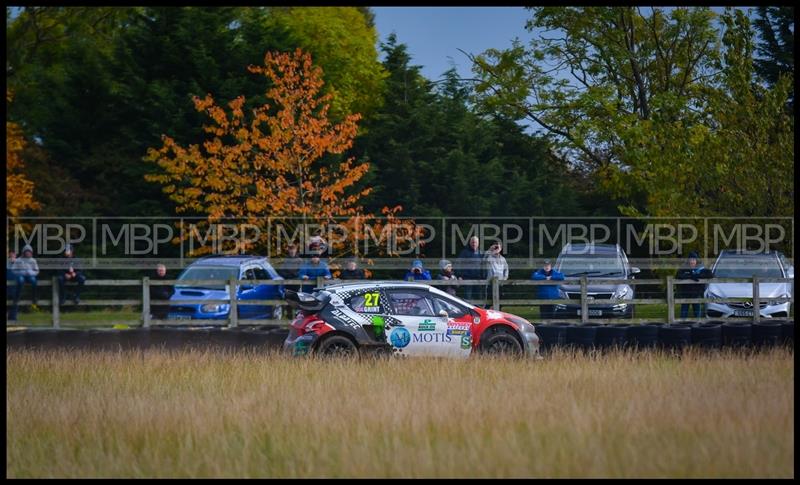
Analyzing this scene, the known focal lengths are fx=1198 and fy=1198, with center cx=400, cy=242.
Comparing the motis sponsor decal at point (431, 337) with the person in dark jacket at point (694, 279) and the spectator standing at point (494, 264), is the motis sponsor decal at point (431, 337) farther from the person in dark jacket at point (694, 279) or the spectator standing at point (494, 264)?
the person in dark jacket at point (694, 279)

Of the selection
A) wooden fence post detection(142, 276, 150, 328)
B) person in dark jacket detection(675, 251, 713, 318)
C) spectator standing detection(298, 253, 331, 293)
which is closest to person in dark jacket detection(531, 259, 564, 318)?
person in dark jacket detection(675, 251, 713, 318)

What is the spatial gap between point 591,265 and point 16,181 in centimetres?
1878

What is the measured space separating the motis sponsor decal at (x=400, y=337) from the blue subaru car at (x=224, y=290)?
8008mm

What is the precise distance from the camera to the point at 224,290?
27.4 metres

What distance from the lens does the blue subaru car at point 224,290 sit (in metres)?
25.9

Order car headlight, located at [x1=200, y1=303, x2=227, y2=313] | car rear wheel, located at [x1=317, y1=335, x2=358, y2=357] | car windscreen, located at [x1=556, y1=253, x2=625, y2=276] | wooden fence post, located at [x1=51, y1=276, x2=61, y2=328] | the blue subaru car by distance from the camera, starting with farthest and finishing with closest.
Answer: car windscreen, located at [x1=556, y1=253, x2=625, y2=276]
car headlight, located at [x1=200, y1=303, x2=227, y2=313]
the blue subaru car
wooden fence post, located at [x1=51, y1=276, x2=61, y2=328]
car rear wheel, located at [x1=317, y1=335, x2=358, y2=357]

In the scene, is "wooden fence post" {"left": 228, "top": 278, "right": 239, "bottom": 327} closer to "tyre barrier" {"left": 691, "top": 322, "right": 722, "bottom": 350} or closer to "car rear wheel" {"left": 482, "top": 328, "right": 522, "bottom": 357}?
"car rear wheel" {"left": 482, "top": 328, "right": 522, "bottom": 357}

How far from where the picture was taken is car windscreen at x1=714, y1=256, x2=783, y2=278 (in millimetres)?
25688

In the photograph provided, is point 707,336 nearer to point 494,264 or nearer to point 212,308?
Result: point 494,264

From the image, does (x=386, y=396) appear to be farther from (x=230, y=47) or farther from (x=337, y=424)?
(x=230, y=47)

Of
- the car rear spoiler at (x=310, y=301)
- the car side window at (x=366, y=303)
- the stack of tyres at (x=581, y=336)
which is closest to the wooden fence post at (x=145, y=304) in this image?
the car rear spoiler at (x=310, y=301)

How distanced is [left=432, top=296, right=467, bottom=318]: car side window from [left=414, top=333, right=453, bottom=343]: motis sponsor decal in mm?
328

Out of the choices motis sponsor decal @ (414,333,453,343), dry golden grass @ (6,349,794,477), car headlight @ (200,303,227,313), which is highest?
car headlight @ (200,303,227,313)

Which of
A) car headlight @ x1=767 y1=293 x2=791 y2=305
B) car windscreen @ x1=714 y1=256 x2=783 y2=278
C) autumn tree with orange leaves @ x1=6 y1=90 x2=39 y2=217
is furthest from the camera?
autumn tree with orange leaves @ x1=6 y1=90 x2=39 y2=217
